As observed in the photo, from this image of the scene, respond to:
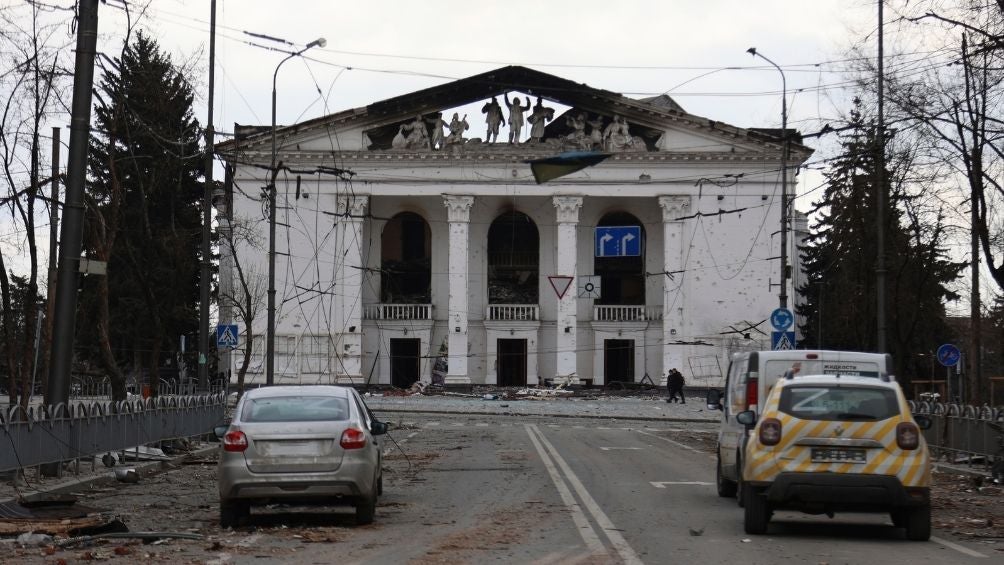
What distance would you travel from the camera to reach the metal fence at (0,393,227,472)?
16.8 meters

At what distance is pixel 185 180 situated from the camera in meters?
67.3

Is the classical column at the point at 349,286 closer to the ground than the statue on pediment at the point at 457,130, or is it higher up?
closer to the ground

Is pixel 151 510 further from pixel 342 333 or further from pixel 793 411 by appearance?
pixel 342 333

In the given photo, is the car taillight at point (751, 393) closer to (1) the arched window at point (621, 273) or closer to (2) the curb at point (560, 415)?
(2) the curb at point (560, 415)

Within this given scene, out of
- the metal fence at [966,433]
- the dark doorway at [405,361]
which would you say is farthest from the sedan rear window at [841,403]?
the dark doorway at [405,361]

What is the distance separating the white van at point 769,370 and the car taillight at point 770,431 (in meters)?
2.58

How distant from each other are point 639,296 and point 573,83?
42.6ft

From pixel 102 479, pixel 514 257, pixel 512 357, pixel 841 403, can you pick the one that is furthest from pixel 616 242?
pixel 841 403

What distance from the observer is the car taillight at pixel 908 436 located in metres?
12.9

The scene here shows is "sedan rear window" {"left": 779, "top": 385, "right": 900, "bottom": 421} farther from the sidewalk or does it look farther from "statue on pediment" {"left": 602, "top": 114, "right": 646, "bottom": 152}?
"statue on pediment" {"left": 602, "top": 114, "right": 646, "bottom": 152}

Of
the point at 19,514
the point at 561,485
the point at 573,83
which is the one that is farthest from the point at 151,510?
the point at 573,83

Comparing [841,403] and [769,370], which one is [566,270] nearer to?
[769,370]

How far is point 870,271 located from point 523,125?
21948mm

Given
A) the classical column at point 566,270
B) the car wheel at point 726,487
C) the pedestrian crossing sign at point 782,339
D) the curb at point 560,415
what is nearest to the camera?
the car wheel at point 726,487
